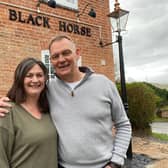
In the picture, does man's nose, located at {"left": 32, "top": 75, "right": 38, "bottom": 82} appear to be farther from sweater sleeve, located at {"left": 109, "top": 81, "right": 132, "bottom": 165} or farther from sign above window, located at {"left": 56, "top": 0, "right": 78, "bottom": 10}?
sign above window, located at {"left": 56, "top": 0, "right": 78, "bottom": 10}

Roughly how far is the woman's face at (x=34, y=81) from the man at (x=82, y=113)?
0.37 ft

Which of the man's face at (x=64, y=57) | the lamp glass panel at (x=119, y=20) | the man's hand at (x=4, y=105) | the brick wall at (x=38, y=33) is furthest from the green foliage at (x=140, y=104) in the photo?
the man's hand at (x=4, y=105)

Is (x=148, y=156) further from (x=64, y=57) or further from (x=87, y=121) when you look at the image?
(x=64, y=57)

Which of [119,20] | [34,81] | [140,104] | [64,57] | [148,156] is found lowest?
[148,156]

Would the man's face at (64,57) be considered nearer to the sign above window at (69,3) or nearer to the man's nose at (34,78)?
the man's nose at (34,78)

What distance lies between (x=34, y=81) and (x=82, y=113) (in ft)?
1.24

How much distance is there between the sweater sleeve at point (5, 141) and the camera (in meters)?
1.80

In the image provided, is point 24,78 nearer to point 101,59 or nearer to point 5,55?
point 5,55

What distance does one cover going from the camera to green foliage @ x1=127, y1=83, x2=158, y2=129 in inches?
433

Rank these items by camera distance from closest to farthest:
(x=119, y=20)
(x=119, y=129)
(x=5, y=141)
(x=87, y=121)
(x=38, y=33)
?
(x=5, y=141)
(x=87, y=121)
(x=119, y=129)
(x=38, y=33)
(x=119, y=20)

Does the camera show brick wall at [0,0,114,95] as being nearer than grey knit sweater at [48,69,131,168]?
No

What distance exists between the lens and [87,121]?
6.57 feet

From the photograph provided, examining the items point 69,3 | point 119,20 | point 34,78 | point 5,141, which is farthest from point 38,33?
point 5,141

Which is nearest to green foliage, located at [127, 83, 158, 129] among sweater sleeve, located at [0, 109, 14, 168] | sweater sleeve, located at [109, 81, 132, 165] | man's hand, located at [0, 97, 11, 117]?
sweater sleeve, located at [109, 81, 132, 165]
